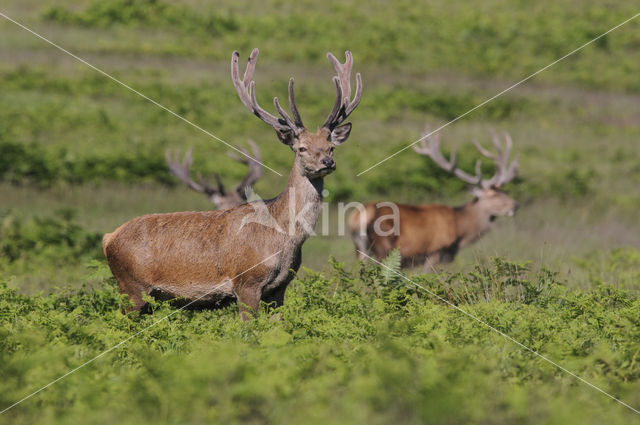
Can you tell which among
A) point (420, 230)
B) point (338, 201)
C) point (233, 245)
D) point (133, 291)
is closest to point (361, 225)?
point (420, 230)

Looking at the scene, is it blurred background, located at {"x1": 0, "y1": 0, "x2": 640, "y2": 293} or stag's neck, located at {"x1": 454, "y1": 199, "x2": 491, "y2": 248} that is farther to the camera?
blurred background, located at {"x1": 0, "y1": 0, "x2": 640, "y2": 293}

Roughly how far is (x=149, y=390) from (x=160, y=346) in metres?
1.43

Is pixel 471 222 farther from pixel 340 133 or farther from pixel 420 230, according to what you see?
pixel 340 133

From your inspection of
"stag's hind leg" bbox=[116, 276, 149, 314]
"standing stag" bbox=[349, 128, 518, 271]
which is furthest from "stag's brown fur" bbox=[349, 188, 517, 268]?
"stag's hind leg" bbox=[116, 276, 149, 314]

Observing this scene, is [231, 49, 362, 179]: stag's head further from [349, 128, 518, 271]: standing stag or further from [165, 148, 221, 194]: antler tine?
[165, 148, 221, 194]: antler tine

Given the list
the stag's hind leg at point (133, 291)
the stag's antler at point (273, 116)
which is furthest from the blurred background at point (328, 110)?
the stag's antler at point (273, 116)

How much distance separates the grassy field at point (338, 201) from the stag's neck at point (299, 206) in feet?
1.48

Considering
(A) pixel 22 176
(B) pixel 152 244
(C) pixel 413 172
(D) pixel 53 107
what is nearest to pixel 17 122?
(D) pixel 53 107

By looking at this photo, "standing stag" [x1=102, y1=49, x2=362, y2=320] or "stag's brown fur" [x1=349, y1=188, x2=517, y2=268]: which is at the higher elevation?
"standing stag" [x1=102, y1=49, x2=362, y2=320]

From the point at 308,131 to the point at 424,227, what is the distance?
5048mm

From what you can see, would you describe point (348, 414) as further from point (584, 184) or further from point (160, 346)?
point (584, 184)

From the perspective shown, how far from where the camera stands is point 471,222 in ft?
42.9

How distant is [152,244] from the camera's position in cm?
741

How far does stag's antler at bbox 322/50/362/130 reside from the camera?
766 cm
